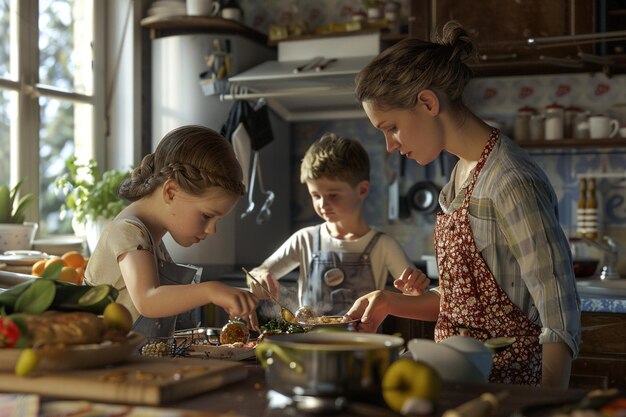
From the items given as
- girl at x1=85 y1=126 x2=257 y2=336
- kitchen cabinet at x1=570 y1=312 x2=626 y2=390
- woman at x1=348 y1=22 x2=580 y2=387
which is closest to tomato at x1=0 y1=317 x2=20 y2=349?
girl at x1=85 y1=126 x2=257 y2=336

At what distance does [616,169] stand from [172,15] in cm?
212

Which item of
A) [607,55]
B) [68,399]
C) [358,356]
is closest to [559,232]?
[358,356]

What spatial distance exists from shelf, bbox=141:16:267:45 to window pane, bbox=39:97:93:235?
19.1 inches

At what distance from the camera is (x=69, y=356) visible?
1.20 m

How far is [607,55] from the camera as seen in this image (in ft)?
11.5

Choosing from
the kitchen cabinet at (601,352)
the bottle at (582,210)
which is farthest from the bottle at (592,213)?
the kitchen cabinet at (601,352)

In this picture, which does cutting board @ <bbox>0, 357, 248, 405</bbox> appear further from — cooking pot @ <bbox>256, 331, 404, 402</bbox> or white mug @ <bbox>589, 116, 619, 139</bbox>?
white mug @ <bbox>589, 116, 619, 139</bbox>

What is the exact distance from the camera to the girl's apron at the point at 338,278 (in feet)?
9.82

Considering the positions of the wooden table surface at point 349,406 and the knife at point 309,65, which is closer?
the wooden table surface at point 349,406

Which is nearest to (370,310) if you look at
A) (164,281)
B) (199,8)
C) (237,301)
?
(237,301)

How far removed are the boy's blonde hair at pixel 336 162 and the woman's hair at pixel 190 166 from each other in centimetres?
93

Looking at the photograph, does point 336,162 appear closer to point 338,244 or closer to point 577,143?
point 338,244

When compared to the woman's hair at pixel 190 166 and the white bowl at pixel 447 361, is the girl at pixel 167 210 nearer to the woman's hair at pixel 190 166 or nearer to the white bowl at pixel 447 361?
the woman's hair at pixel 190 166

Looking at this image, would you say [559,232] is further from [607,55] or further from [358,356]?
[607,55]
